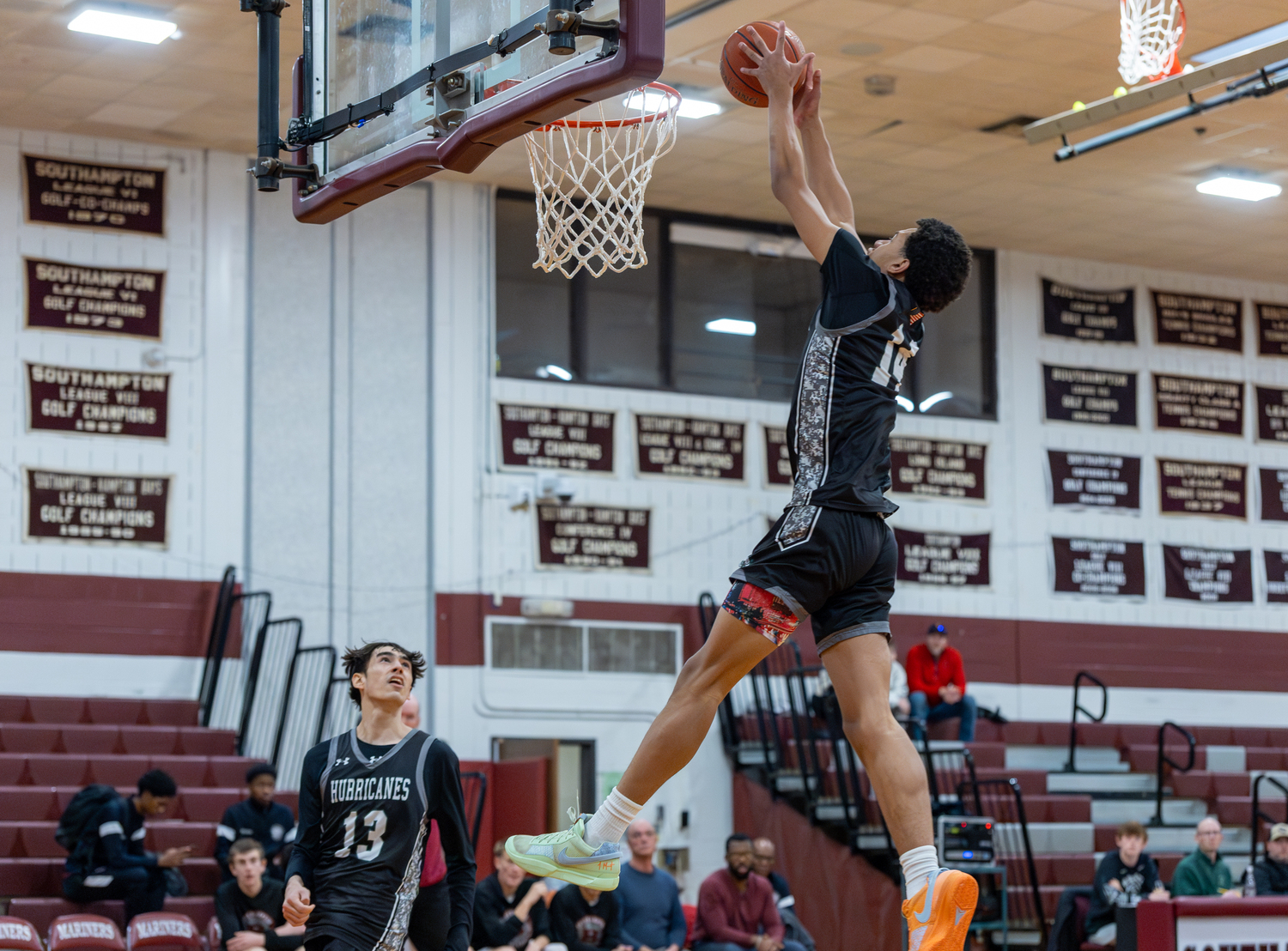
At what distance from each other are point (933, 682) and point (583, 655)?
283 cm

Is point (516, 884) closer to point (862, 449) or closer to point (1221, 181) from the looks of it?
point (862, 449)

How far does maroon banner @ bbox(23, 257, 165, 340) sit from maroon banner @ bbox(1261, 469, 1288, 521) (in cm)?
1027

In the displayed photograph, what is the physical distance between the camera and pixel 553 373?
1380cm

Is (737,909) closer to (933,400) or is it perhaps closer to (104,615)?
(104,615)

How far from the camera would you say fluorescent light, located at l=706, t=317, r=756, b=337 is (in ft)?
47.4

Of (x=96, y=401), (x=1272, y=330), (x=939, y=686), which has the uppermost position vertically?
(x=1272, y=330)

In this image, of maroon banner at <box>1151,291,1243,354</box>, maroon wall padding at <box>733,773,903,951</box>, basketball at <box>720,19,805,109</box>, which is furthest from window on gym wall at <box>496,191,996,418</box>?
basketball at <box>720,19,805,109</box>

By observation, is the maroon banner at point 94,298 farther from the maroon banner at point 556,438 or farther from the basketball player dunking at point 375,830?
the basketball player dunking at point 375,830

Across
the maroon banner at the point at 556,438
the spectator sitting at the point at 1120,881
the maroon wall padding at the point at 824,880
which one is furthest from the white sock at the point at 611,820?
the maroon banner at the point at 556,438

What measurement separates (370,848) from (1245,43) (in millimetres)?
8608

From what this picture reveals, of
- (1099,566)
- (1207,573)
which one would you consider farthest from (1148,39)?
(1207,573)

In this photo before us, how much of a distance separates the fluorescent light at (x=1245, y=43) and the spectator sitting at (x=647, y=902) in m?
6.29

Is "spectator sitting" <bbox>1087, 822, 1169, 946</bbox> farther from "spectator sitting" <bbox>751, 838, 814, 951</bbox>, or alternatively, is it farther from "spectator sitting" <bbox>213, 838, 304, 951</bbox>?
"spectator sitting" <bbox>213, 838, 304, 951</bbox>

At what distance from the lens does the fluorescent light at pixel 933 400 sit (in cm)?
1514
